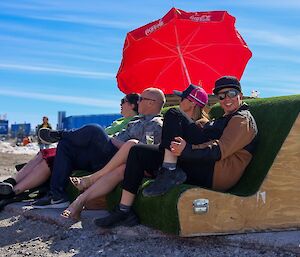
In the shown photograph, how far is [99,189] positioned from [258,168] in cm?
137

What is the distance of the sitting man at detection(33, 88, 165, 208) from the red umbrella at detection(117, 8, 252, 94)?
342 cm

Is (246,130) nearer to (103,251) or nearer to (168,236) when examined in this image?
(168,236)

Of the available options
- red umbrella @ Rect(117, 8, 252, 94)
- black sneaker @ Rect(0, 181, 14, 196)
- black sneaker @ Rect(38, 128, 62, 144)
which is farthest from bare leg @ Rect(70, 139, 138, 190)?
red umbrella @ Rect(117, 8, 252, 94)

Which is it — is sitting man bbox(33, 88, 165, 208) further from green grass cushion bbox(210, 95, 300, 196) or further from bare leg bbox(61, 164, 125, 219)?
green grass cushion bbox(210, 95, 300, 196)

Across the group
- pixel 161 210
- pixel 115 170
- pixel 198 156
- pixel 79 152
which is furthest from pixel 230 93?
pixel 79 152

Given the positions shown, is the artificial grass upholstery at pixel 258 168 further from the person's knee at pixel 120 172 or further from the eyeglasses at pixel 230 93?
the eyeglasses at pixel 230 93

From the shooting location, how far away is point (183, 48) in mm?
8609

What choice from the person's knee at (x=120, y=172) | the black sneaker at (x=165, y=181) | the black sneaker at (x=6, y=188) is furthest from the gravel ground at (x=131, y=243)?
the black sneaker at (x=6, y=188)

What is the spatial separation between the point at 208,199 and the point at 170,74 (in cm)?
518

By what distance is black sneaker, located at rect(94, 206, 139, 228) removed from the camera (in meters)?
4.02

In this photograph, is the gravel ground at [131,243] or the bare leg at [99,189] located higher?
the bare leg at [99,189]

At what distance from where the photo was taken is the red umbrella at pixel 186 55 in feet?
27.8

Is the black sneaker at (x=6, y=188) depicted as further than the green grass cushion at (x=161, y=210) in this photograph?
Yes

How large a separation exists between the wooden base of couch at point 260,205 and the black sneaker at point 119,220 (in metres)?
0.53
